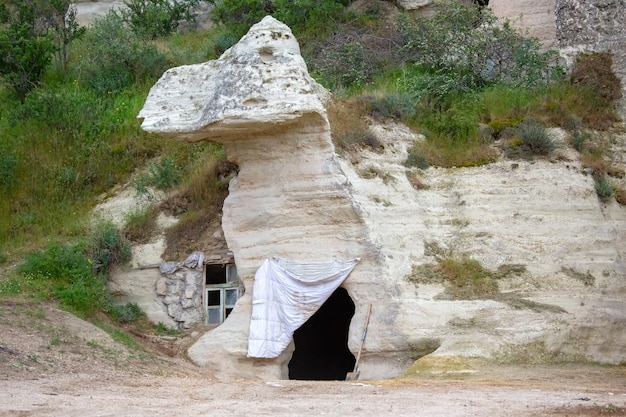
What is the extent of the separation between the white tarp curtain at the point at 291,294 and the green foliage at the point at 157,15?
498 inches

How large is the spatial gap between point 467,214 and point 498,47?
5164 mm

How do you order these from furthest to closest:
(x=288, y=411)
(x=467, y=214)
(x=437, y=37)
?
(x=437, y=37)
(x=467, y=214)
(x=288, y=411)

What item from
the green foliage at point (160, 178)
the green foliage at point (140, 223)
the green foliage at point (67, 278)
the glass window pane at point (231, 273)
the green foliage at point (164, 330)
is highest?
the green foliage at point (160, 178)

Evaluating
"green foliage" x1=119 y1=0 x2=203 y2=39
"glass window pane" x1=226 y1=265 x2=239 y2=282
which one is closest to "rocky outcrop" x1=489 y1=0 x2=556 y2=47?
"glass window pane" x1=226 y1=265 x2=239 y2=282

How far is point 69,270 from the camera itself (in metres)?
16.5

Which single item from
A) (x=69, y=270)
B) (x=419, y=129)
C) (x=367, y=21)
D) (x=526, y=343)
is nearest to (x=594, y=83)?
(x=419, y=129)

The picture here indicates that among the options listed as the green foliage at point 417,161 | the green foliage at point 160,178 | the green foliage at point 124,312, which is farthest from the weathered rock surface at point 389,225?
the green foliage at point 160,178

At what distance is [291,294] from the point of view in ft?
50.2

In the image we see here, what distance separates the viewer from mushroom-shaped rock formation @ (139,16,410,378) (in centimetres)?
1512

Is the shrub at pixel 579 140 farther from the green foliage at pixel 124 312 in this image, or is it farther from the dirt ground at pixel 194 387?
the green foliage at pixel 124 312

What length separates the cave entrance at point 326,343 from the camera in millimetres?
18500

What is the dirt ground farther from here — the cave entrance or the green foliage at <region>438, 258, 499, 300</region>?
the cave entrance

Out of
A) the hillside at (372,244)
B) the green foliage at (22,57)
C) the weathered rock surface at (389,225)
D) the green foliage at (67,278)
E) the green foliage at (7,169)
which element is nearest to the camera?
the hillside at (372,244)

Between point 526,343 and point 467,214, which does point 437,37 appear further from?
point 526,343
